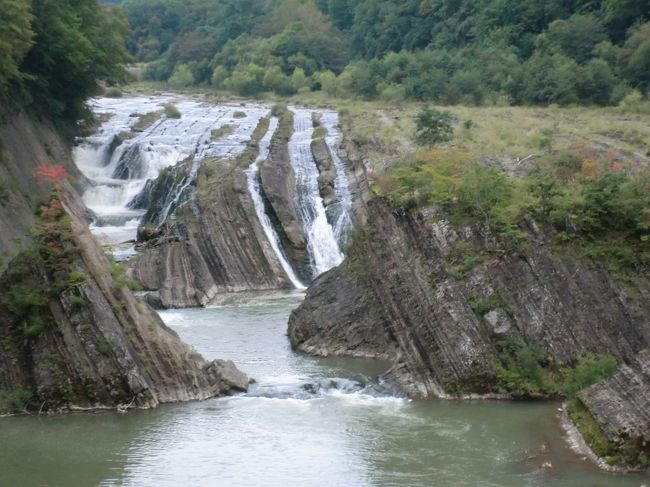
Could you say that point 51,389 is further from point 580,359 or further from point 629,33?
point 629,33

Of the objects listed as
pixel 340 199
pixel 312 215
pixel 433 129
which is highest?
pixel 433 129

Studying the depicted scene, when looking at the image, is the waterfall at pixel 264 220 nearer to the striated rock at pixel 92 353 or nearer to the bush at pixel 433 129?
the bush at pixel 433 129

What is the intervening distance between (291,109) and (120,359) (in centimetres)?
6219

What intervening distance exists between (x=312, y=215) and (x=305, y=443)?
89.7 ft

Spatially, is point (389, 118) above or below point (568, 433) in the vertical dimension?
above

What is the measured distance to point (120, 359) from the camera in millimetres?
29828

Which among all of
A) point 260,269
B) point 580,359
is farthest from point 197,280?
point 580,359

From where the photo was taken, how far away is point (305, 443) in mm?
27375

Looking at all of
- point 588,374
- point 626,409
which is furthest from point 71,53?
point 626,409

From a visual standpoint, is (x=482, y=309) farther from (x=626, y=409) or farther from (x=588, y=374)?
(x=626, y=409)

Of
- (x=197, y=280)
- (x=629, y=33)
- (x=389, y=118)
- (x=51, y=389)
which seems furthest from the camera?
(x=629, y=33)

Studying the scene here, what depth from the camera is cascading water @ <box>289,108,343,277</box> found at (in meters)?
51.0

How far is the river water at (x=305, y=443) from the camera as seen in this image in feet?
81.9

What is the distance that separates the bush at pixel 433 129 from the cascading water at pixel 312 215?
6.23m
